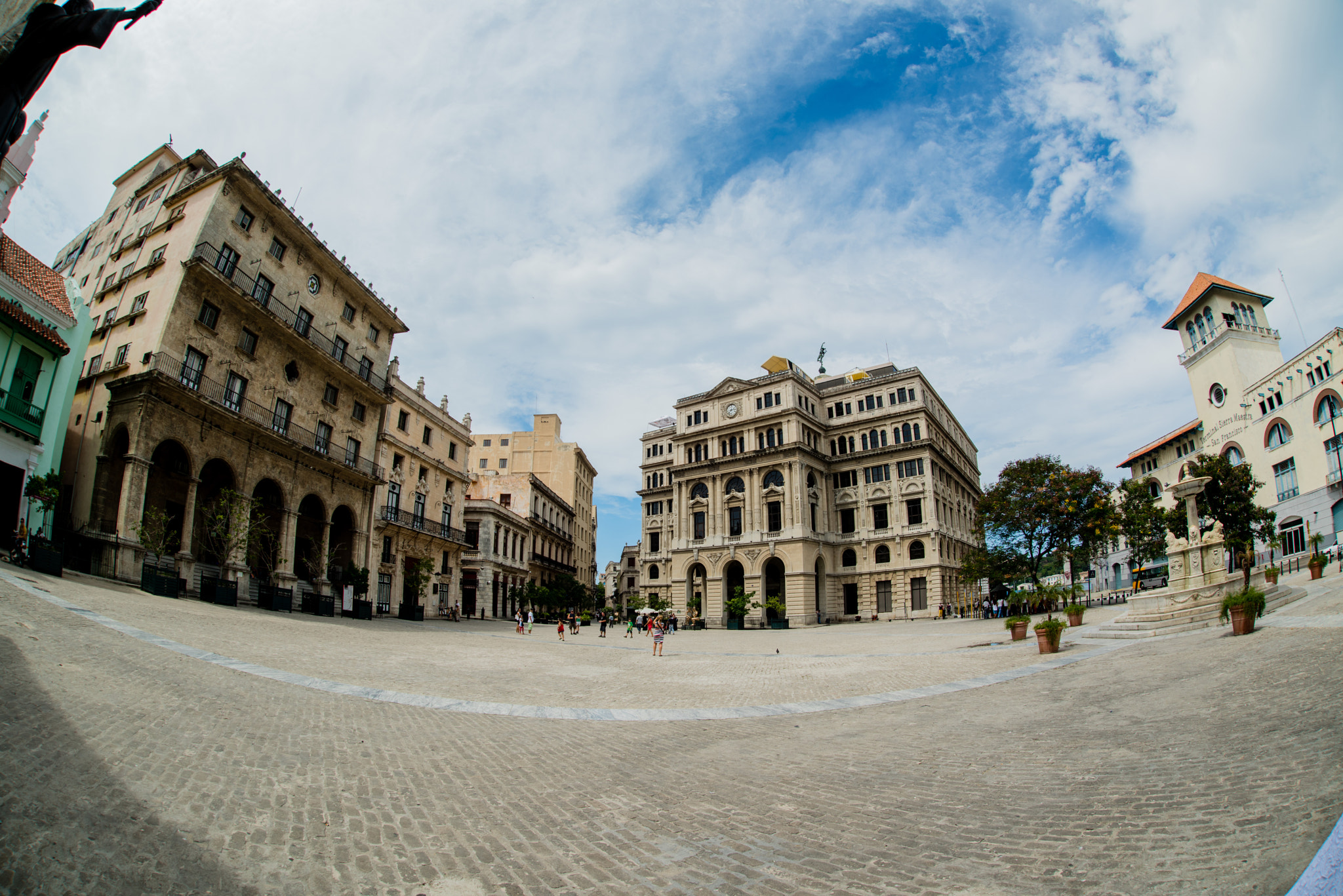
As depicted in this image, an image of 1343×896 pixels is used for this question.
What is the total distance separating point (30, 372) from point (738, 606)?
39.3 m

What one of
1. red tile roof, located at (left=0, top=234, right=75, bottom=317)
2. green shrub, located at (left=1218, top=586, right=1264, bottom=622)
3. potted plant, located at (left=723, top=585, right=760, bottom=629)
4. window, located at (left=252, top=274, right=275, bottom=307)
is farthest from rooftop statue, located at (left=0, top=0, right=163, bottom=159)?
potted plant, located at (left=723, top=585, right=760, bottom=629)

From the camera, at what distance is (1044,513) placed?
119 ft

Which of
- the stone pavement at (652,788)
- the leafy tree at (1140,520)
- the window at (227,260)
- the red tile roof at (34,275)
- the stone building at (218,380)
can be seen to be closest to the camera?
the stone pavement at (652,788)

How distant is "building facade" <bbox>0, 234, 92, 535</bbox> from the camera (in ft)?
63.3

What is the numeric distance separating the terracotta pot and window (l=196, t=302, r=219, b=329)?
115 feet

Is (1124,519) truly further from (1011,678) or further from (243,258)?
(243,258)

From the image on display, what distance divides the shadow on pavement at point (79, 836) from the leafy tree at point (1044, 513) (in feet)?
133

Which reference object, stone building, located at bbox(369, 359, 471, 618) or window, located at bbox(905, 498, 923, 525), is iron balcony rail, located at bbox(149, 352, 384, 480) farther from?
window, located at bbox(905, 498, 923, 525)

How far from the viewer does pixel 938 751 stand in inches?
240

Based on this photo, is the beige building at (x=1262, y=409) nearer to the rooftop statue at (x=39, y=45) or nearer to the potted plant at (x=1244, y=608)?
the potted plant at (x=1244, y=608)

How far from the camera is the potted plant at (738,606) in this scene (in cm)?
4391

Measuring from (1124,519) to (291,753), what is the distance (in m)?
46.3

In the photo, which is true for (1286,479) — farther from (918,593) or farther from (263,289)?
(263,289)

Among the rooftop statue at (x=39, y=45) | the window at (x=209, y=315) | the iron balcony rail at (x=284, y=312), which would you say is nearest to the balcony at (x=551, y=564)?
the iron balcony rail at (x=284, y=312)
